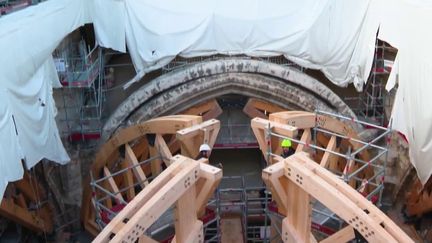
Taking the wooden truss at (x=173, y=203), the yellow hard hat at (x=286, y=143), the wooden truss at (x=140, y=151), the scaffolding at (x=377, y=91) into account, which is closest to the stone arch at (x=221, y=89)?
the wooden truss at (x=140, y=151)

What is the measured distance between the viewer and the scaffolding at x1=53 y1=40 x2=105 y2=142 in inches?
348

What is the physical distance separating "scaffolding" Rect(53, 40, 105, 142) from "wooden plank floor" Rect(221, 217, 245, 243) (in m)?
3.05

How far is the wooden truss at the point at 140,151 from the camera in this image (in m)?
6.54

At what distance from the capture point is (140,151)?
29.8 feet

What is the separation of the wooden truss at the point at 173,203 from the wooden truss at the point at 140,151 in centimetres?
116

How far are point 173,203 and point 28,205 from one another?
4.00 meters

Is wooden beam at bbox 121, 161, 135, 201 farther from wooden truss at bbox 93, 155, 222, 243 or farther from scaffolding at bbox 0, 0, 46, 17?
wooden truss at bbox 93, 155, 222, 243

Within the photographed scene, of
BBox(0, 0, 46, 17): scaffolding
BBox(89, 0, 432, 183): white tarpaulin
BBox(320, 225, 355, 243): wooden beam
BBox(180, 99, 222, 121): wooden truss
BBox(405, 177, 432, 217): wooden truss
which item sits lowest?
BBox(405, 177, 432, 217): wooden truss

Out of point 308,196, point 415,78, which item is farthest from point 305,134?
point 308,196

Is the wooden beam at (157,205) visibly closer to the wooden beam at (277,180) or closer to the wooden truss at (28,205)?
the wooden beam at (277,180)

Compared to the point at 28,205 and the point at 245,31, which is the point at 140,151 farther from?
the point at 245,31

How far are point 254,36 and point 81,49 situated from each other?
3368 mm

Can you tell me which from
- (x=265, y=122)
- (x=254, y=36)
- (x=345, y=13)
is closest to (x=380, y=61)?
(x=345, y=13)

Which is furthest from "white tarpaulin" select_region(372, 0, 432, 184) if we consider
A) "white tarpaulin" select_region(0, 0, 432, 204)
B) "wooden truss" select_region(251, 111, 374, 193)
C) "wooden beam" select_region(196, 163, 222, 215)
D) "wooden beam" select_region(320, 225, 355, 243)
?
"wooden beam" select_region(196, 163, 222, 215)
